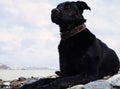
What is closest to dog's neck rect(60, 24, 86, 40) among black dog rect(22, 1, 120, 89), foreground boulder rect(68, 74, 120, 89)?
black dog rect(22, 1, 120, 89)

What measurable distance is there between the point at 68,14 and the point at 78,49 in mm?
737

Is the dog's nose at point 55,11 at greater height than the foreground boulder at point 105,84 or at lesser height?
greater

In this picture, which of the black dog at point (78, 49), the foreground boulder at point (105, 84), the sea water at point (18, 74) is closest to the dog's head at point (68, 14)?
the black dog at point (78, 49)

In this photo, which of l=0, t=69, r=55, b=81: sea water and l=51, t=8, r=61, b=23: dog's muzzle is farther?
l=0, t=69, r=55, b=81: sea water

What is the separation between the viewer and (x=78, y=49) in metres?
8.85

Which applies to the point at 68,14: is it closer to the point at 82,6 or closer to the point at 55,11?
the point at 55,11

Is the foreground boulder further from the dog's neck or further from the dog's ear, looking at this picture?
the dog's ear

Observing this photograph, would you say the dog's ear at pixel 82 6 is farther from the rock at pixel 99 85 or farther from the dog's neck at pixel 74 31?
the rock at pixel 99 85

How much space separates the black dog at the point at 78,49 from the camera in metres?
8.66

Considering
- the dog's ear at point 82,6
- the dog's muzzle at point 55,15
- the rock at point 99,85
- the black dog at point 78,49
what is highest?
the dog's ear at point 82,6

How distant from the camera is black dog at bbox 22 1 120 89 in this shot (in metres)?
8.66

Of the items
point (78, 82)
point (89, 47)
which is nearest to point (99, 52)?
point (89, 47)

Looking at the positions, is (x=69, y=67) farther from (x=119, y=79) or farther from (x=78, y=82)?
(x=119, y=79)

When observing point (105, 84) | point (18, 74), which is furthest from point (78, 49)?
point (18, 74)
